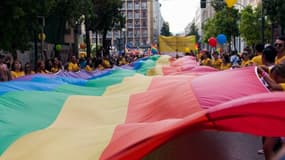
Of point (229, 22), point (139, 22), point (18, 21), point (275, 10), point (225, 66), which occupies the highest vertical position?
point (139, 22)

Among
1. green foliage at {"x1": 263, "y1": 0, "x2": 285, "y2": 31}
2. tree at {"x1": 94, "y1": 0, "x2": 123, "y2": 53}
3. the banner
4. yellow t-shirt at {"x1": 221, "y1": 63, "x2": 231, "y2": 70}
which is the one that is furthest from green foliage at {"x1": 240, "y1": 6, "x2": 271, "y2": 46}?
yellow t-shirt at {"x1": 221, "y1": 63, "x2": 231, "y2": 70}

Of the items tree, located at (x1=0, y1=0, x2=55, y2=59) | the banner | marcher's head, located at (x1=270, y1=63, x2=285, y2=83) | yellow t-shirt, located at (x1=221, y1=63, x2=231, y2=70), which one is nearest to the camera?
marcher's head, located at (x1=270, y1=63, x2=285, y2=83)

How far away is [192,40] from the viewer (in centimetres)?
4428

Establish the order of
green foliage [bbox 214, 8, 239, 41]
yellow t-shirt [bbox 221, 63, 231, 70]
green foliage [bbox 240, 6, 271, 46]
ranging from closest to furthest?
yellow t-shirt [bbox 221, 63, 231, 70]
green foliage [bbox 240, 6, 271, 46]
green foliage [bbox 214, 8, 239, 41]

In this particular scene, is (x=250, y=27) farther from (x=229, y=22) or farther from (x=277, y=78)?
(x=277, y=78)

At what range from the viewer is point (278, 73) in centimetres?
566

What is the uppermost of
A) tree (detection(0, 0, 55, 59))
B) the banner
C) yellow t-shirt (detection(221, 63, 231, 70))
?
tree (detection(0, 0, 55, 59))

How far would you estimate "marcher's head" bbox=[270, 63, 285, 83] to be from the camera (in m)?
5.59

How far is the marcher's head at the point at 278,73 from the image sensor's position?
5.59 m

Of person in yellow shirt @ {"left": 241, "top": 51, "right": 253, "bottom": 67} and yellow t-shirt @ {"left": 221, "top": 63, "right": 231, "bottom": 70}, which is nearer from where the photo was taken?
person in yellow shirt @ {"left": 241, "top": 51, "right": 253, "bottom": 67}

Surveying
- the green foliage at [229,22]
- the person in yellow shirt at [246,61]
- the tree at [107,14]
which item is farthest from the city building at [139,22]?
the person in yellow shirt at [246,61]

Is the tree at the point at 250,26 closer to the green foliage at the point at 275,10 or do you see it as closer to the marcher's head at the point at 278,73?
the green foliage at the point at 275,10

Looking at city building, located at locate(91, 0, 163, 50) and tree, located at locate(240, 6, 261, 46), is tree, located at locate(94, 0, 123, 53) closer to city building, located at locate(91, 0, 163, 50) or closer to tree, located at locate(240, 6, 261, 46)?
tree, located at locate(240, 6, 261, 46)

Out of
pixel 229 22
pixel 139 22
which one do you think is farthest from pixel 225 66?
pixel 139 22
